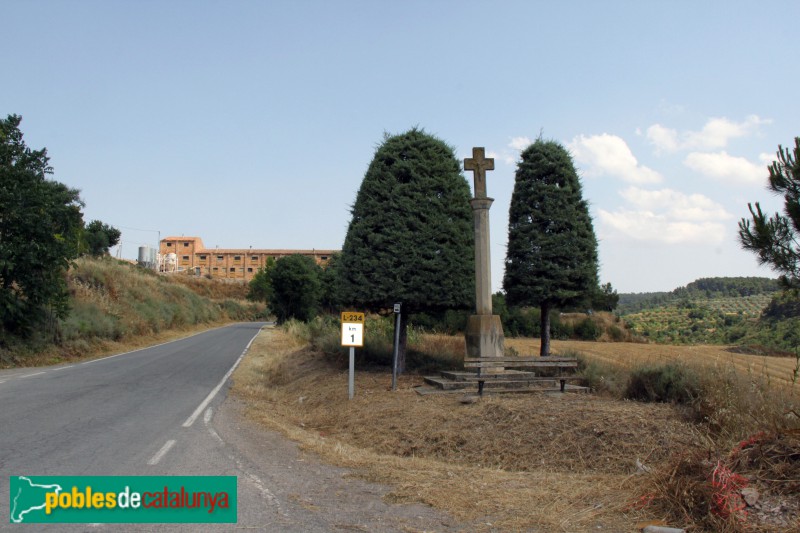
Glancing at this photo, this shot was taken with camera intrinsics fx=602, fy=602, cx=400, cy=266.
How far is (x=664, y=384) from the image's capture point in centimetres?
1123

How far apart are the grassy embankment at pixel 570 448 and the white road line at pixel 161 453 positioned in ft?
5.94

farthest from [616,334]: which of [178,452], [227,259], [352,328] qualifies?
[227,259]

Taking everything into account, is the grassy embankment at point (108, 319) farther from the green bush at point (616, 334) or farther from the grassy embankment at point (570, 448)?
the green bush at point (616, 334)

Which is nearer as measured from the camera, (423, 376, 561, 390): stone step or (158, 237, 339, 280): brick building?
(423, 376, 561, 390): stone step

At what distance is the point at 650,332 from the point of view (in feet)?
134

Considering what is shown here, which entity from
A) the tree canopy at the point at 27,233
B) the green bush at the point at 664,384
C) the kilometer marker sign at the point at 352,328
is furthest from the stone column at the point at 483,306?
the tree canopy at the point at 27,233

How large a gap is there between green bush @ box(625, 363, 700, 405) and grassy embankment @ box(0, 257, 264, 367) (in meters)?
19.6

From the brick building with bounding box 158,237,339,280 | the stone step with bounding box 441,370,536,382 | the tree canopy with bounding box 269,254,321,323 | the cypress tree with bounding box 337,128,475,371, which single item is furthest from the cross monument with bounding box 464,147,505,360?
the brick building with bounding box 158,237,339,280

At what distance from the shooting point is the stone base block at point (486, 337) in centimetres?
1353

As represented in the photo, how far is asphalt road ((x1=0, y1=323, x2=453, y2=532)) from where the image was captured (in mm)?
5352

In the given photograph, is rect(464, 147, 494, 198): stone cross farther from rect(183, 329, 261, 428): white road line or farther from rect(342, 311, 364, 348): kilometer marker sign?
rect(183, 329, 261, 428): white road line

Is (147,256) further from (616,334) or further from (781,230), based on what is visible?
(781,230)

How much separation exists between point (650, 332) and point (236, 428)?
3685 cm

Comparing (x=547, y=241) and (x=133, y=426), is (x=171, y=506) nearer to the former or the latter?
(x=133, y=426)
